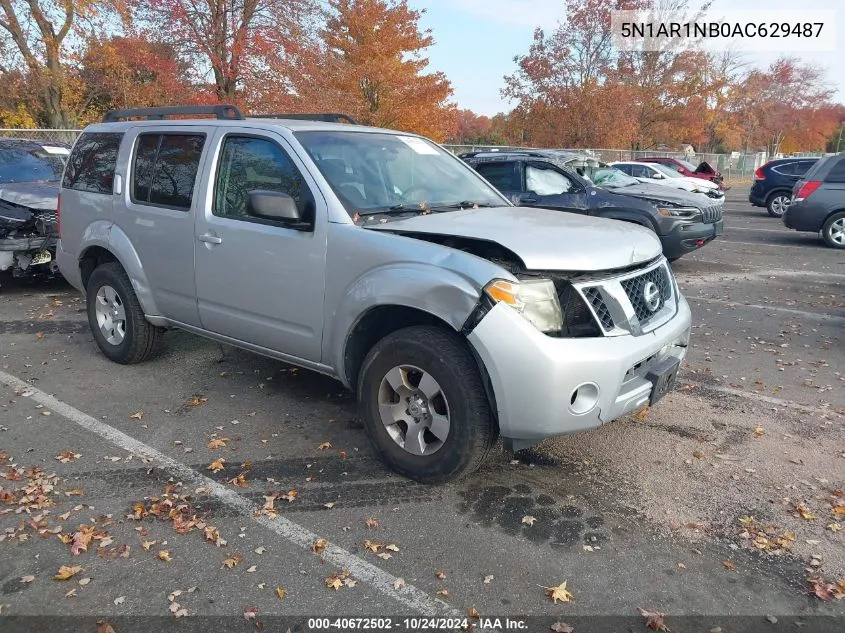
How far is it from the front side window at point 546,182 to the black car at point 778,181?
433 inches

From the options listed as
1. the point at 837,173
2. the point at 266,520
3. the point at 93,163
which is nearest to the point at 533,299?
the point at 266,520

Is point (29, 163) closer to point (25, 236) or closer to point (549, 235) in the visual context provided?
point (25, 236)

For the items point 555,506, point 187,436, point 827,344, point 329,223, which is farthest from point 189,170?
point 827,344

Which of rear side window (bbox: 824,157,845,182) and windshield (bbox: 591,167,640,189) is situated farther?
rear side window (bbox: 824,157,845,182)

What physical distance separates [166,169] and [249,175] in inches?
37.1

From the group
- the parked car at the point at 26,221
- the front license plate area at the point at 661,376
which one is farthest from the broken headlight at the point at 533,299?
the parked car at the point at 26,221

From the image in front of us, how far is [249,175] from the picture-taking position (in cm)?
441

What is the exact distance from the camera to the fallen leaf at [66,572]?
2887 mm

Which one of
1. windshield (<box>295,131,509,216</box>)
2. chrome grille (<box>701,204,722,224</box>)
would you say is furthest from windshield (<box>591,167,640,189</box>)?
windshield (<box>295,131,509,216</box>)

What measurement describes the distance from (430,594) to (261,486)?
4.22ft

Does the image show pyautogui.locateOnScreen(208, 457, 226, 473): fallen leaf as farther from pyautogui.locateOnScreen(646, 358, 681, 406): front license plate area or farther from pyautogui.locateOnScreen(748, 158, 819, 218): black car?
pyautogui.locateOnScreen(748, 158, 819, 218): black car

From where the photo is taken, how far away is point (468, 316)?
10.5 feet

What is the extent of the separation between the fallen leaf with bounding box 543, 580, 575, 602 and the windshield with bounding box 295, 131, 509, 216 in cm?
227

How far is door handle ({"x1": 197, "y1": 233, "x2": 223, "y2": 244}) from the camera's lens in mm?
4434
